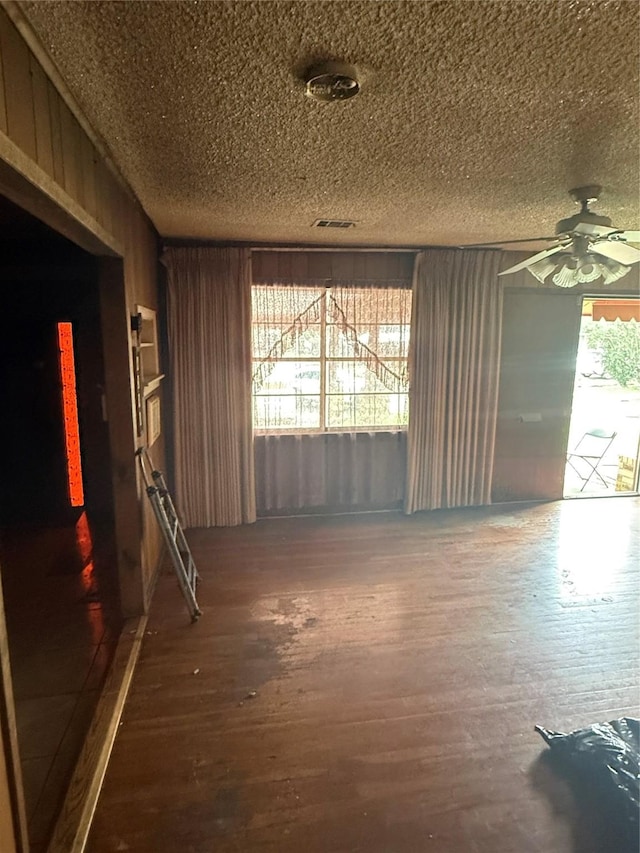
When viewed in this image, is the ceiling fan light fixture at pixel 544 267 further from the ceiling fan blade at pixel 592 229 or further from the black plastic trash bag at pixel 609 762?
the black plastic trash bag at pixel 609 762

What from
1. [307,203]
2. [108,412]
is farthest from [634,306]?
[108,412]

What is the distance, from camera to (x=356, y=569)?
3.50 m

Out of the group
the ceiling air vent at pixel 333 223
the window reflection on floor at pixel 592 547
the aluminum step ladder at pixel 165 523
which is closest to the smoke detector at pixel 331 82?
the ceiling air vent at pixel 333 223

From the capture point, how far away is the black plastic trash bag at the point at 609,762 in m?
1.72

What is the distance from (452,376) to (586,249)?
1987 millimetres

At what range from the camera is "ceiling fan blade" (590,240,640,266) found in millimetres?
2417

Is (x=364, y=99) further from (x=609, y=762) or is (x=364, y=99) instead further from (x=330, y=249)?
(x=330, y=249)

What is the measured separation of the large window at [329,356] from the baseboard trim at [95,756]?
2192 millimetres

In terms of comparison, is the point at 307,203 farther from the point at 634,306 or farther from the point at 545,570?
the point at 634,306

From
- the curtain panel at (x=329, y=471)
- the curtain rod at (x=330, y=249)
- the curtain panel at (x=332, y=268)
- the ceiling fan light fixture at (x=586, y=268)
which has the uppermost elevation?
the curtain rod at (x=330, y=249)

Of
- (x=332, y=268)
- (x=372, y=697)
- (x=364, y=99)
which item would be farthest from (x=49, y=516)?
(x=364, y=99)

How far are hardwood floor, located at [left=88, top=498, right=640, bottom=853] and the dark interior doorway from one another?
261 mm

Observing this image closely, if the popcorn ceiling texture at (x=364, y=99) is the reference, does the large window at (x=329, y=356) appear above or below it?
below

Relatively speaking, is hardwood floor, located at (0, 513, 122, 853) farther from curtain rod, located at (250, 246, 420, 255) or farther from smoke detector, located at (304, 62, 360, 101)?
curtain rod, located at (250, 246, 420, 255)
